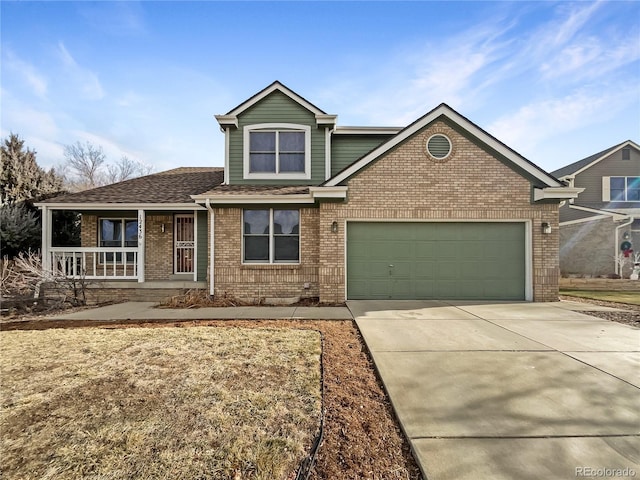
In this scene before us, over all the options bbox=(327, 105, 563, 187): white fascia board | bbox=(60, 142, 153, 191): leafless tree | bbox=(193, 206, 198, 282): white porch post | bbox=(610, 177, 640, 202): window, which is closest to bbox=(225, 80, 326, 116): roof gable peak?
bbox=(327, 105, 563, 187): white fascia board

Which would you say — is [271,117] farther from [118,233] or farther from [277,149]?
[118,233]

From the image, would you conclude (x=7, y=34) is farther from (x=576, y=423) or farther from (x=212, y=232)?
(x=576, y=423)

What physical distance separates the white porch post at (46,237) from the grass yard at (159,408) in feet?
17.8

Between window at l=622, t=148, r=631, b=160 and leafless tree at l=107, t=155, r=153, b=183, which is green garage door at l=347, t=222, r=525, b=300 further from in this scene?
leafless tree at l=107, t=155, r=153, b=183

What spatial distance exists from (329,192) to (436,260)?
3857mm

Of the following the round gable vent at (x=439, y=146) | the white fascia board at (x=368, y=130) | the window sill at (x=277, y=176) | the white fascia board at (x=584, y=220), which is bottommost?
the white fascia board at (x=584, y=220)

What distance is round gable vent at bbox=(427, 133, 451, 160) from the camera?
29.4ft

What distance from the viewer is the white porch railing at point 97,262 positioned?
986cm

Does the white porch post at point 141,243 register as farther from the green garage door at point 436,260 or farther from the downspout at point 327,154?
the green garage door at point 436,260

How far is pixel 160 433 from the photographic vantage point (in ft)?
9.06

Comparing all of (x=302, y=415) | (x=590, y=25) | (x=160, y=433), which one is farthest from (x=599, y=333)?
(x=590, y=25)

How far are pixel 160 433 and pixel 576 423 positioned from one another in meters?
4.02

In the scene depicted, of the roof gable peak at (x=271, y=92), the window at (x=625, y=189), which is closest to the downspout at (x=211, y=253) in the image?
the roof gable peak at (x=271, y=92)

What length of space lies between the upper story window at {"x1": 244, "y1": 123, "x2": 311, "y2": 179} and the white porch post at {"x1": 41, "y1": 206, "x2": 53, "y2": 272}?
693 centimetres
